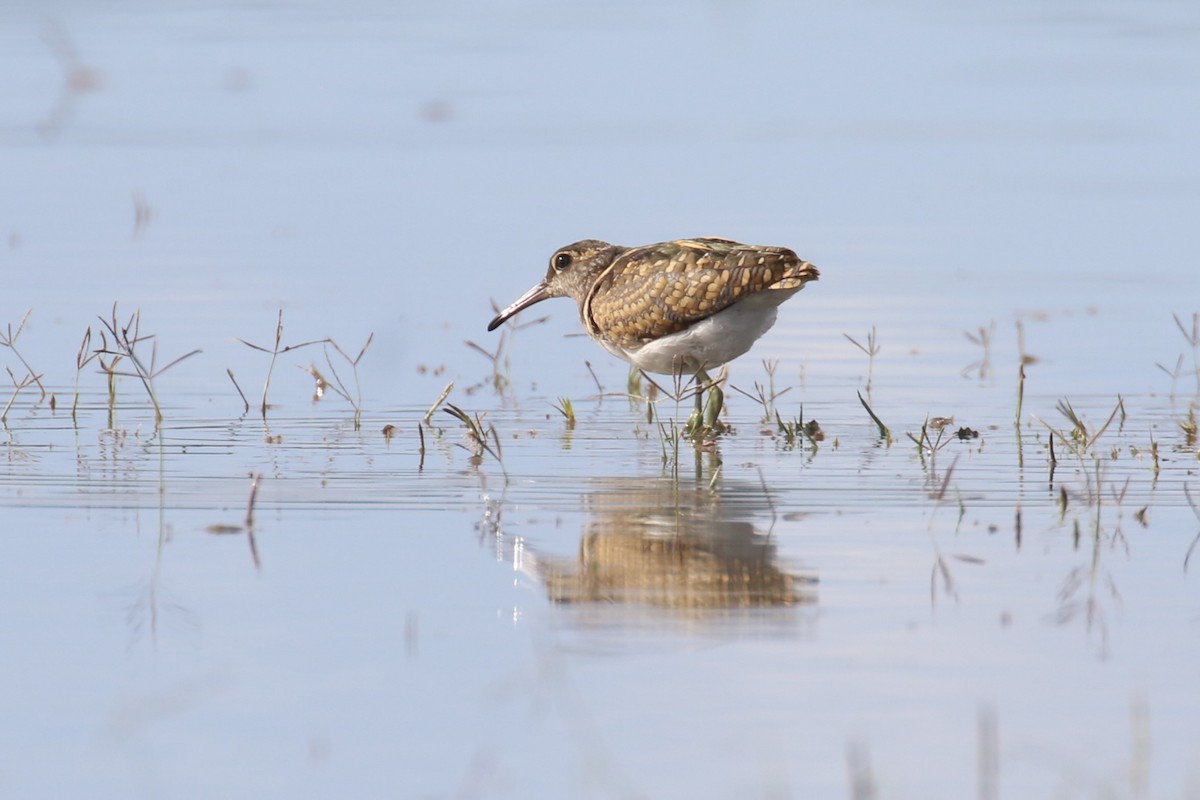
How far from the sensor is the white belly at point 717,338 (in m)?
11.0

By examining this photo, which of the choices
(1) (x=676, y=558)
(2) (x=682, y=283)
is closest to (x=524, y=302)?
(2) (x=682, y=283)

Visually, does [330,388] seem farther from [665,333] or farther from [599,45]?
[599,45]

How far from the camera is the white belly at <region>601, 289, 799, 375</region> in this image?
11.0 metres

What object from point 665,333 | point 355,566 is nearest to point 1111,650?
point 355,566

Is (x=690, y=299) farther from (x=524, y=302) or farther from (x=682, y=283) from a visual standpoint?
(x=524, y=302)

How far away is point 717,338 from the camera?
36.4 feet

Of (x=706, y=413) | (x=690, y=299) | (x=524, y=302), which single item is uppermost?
(x=524, y=302)

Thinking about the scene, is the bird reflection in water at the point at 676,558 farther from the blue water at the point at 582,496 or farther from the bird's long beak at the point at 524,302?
the bird's long beak at the point at 524,302

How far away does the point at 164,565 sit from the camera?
773 cm

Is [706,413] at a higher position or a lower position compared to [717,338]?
lower

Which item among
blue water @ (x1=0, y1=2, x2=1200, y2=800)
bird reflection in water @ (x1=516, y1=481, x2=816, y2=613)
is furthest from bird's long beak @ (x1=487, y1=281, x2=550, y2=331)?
bird reflection in water @ (x1=516, y1=481, x2=816, y2=613)

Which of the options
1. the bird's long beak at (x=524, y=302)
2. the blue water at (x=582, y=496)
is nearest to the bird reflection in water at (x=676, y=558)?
the blue water at (x=582, y=496)

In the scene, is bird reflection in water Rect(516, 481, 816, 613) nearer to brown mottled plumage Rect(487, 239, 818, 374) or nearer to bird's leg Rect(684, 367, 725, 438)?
bird's leg Rect(684, 367, 725, 438)

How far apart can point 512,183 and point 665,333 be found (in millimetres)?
8434
